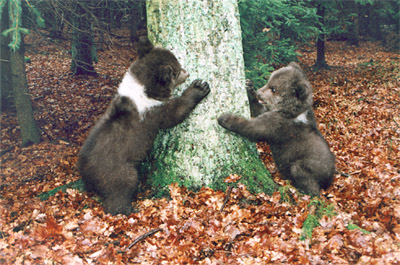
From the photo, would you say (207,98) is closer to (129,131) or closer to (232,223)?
(129,131)

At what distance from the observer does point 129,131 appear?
4.72 m

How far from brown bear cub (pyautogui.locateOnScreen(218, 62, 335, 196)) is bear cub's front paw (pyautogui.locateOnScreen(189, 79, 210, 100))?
88 cm

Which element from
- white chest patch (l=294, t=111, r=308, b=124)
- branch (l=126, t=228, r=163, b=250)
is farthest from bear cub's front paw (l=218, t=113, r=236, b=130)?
branch (l=126, t=228, r=163, b=250)

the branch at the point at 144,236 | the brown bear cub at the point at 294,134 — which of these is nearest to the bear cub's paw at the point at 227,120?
the brown bear cub at the point at 294,134

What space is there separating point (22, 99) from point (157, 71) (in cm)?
669

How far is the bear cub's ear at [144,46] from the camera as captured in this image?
4539mm

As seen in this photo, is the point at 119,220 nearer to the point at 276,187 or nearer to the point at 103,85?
the point at 276,187

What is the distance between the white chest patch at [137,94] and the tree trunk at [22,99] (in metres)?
6.10

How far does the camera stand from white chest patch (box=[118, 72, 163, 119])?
15.5ft

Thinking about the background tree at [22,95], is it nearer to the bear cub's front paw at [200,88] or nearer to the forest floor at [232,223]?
the forest floor at [232,223]

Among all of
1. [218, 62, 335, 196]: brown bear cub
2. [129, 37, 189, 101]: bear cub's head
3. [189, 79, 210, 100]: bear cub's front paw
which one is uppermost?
[129, 37, 189, 101]: bear cub's head

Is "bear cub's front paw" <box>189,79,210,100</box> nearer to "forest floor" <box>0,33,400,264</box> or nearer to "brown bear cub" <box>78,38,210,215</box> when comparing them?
"brown bear cub" <box>78,38,210,215</box>

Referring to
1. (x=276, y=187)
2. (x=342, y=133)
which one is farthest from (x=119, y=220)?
(x=342, y=133)

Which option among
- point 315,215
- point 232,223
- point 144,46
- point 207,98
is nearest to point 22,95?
point 144,46
